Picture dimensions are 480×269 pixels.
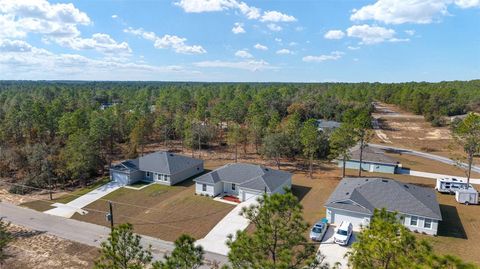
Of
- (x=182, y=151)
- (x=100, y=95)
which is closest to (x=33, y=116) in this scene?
(x=182, y=151)

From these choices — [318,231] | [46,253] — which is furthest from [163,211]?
[318,231]

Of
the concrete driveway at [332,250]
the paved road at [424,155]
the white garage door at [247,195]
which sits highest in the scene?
the paved road at [424,155]

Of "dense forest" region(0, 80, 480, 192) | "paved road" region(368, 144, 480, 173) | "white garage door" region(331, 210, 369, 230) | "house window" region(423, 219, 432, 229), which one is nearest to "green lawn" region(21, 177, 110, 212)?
"dense forest" region(0, 80, 480, 192)

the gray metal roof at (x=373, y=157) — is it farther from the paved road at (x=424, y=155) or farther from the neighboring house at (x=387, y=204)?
the neighboring house at (x=387, y=204)

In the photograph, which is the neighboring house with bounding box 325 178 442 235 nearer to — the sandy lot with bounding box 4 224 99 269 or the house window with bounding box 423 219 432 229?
the house window with bounding box 423 219 432 229

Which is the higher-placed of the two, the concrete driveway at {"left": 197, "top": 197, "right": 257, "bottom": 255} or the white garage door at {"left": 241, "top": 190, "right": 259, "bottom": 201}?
the white garage door at {"left": 241, "top": 190, "right": 259, "bottom": 201}

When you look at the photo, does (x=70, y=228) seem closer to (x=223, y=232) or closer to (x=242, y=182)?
(x=223, y=232)

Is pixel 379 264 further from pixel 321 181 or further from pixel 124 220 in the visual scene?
pixel 321 181

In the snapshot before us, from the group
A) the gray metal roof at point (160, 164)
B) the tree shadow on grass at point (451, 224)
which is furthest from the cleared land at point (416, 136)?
the gray metal roof at point (160, 164)
